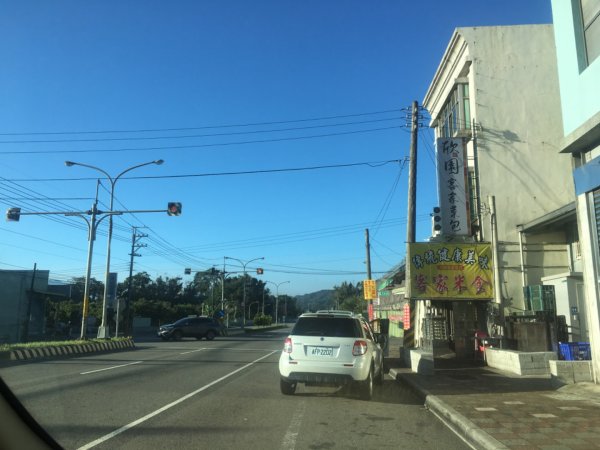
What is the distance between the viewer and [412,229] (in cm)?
1877

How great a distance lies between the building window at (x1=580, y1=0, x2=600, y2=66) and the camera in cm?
1052

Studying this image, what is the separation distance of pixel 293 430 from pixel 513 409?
3853 mm

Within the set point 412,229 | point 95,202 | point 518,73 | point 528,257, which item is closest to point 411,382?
point 412,229

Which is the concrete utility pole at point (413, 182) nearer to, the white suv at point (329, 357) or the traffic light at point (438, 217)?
the traffic light at point (438, 217)

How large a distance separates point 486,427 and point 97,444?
5.16 metres

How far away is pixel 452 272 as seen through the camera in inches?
698

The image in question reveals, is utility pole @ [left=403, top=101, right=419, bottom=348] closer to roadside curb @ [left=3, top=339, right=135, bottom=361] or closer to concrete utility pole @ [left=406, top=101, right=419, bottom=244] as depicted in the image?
concrete utility pole @ [left=406, top=101, right=419, bottom=244]

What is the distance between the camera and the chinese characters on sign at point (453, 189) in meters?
19.2

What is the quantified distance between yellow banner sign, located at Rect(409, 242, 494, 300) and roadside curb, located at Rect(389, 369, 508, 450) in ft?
21.7

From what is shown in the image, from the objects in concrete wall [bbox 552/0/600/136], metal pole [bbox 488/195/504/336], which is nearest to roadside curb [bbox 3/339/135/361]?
metal pole [bbox 488/195/504/336]

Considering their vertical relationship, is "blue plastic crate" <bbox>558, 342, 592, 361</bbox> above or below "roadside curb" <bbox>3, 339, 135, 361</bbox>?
above

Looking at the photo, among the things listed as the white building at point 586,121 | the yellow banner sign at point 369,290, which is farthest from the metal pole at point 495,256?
the yellow banner sign at point 369,290

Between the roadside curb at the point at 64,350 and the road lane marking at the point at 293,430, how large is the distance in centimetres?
1419

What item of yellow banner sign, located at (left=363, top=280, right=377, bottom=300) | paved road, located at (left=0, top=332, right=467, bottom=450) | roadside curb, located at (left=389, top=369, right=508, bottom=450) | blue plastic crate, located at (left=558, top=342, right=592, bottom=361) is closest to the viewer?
roadside curb, located at (left=389, top=369, right=508, bottom=450)
